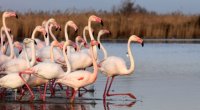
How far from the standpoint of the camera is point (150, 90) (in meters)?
13.7

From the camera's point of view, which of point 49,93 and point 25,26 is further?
point 25,26

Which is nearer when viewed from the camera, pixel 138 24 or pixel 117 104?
pixel 117 104

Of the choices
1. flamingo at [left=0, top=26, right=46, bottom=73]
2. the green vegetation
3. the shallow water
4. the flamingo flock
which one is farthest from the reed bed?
flamingo at [left=0, top=26, right=46, bottom=73]

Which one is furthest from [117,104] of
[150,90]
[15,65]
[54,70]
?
[15,65]

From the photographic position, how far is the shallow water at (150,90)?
11.7 meters

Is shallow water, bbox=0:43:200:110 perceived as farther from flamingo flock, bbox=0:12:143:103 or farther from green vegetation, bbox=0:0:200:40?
green vegetation, bbox=0:0:200:40

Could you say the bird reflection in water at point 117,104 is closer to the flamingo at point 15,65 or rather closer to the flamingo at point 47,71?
the flamingo at point 47,71

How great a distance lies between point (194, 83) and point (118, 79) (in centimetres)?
226

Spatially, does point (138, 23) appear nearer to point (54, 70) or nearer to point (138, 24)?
point (138, 24)

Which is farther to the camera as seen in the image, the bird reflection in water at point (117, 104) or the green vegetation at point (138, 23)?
the green vegetation at point (138, 23)

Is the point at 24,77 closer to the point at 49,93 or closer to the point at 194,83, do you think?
the point at 49,93

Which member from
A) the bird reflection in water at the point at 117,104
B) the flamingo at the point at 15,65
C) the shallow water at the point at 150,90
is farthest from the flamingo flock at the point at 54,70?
the bird reflection in water at the point at 117,104

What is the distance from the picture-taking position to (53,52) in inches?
585

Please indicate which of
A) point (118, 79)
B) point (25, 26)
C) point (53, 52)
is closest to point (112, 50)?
point (25, 26)
